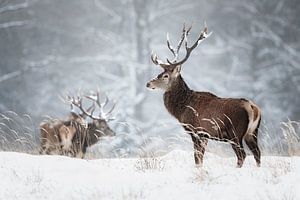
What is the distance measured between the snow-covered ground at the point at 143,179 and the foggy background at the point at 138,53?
583 inches

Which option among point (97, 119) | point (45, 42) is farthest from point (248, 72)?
point (97, 119)

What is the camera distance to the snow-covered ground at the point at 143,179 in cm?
550

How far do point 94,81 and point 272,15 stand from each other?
21.3 feet

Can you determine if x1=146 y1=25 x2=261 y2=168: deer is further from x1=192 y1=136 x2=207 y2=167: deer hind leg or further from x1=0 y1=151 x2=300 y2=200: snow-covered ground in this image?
x1=0 y1=151 x2=300 y2=200: snow-covered ground

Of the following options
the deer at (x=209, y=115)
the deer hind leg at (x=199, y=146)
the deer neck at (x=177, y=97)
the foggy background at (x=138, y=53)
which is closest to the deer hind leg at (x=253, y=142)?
the deer at (x=209, y=115)

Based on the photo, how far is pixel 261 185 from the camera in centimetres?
563

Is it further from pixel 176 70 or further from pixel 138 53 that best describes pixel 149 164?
pixel 138 53

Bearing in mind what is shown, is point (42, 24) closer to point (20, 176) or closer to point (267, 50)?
point (267, 50)

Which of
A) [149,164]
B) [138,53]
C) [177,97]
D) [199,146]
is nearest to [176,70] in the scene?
[177,97]

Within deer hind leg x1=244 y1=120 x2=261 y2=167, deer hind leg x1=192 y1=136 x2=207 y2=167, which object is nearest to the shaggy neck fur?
deer hind leg x1=192 y1=136 x2=207 y2=167

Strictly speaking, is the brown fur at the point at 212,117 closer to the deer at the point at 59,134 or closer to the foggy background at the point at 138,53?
the deer at the point at 59,134

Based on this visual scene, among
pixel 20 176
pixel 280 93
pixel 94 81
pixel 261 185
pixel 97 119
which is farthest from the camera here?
pixel 94 81

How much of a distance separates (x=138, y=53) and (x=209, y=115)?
16334 millimetres

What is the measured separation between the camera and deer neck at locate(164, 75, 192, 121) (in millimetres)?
7547
